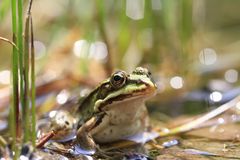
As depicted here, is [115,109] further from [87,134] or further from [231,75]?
[231,75]

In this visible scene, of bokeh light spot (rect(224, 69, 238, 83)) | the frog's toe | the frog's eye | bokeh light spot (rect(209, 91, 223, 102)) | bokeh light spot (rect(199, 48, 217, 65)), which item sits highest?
the frog's eye

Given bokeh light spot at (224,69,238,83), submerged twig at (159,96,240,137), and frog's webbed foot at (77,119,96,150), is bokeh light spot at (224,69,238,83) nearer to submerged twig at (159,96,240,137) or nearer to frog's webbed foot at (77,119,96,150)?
submerged twig at (159,96,240,137)

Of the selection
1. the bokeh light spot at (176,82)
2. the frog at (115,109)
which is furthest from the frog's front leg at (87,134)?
the bokeh light spot at (176,82)

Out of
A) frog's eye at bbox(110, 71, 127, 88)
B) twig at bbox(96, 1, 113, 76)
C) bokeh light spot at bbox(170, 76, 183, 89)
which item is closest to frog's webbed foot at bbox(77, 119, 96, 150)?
frog's eye at bbox(110, 71, 127, 88)

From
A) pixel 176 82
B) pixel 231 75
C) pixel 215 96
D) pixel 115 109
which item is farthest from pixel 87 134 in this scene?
pixel 231 75

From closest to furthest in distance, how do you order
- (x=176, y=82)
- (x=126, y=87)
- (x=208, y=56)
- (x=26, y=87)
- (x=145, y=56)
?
1. (x=26, y=87)
2. (x=126, y=87)
3. (x=176, y=82)
4. (x=145, y=56)
5. (x=208, y=56)

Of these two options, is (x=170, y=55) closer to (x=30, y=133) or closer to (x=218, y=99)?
(x=218, y=99)

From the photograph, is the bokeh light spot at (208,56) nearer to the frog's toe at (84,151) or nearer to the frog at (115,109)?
the frog at (115,109)
